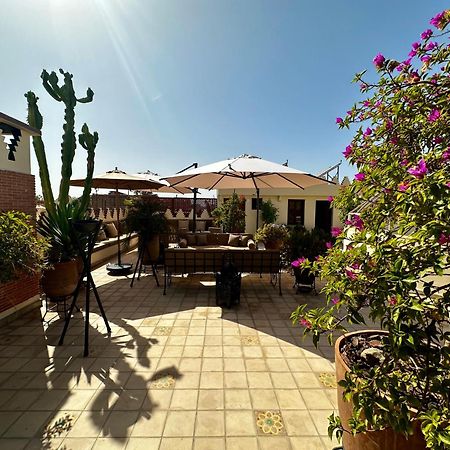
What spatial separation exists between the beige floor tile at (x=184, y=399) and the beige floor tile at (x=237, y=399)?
0.29m

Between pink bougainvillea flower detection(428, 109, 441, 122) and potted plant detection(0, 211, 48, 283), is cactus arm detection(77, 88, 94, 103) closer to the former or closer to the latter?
potted plant detection(0, 211, 48, 283)

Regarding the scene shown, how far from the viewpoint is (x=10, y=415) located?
2.03 meters

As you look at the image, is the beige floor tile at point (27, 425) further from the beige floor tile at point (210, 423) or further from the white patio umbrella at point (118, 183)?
the white patio umbrella at point (118, 183)

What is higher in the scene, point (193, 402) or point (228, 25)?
point (228, 25)

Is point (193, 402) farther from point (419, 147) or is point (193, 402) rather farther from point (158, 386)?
point (419, 147)

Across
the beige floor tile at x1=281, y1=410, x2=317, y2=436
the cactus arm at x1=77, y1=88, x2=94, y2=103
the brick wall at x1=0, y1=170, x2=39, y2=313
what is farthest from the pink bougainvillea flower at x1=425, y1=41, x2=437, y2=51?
the cactus arm at x1=77, y1=88, x2=94, y2=103

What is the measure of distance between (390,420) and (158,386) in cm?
205

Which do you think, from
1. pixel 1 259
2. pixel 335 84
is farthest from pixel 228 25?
pixel 1 259

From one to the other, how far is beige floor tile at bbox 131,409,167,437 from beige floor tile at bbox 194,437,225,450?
11.7 inches

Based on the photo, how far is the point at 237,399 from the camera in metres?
2.20

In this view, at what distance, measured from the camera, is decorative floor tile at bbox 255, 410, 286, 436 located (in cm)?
188

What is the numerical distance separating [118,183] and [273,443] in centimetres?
651

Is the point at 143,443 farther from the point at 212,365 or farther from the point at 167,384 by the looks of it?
the point at 212,365

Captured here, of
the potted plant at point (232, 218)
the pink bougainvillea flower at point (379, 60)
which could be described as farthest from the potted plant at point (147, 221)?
the potted plant at point (232, 218)
